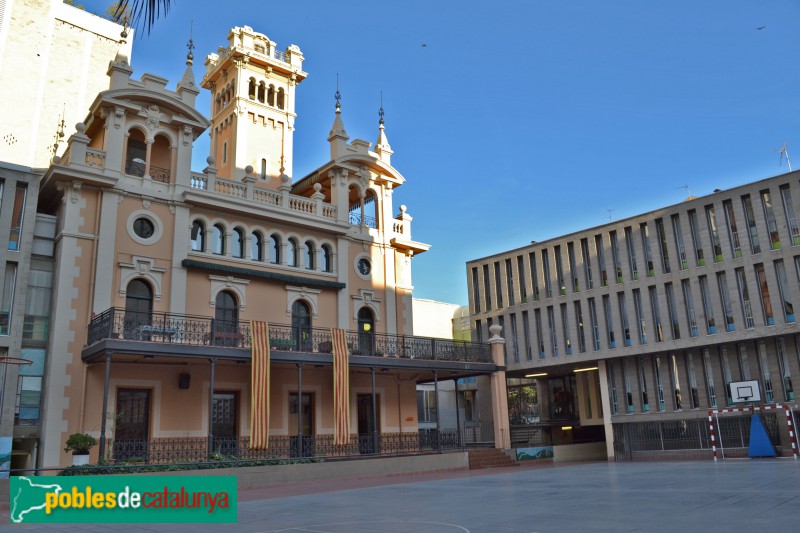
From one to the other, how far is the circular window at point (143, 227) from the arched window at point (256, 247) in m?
3.81

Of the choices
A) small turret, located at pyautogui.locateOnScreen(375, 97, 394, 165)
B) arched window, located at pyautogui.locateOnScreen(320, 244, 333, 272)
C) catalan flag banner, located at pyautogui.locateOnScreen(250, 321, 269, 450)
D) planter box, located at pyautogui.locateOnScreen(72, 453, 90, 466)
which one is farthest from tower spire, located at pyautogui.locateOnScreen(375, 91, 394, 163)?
planter box, located at pyautogui.locateOnScreen(72, 453, 90, 466)

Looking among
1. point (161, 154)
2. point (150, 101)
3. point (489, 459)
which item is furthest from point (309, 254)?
point (489, 459)

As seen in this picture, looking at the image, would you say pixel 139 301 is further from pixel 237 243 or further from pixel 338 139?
pixel 338 139

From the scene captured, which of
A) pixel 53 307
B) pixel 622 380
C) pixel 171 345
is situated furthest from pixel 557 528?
pixel 622 380

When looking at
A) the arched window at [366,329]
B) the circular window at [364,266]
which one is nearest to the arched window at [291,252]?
the circular window at [364,266]

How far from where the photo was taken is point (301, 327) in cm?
2345

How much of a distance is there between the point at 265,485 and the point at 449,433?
9.93 m

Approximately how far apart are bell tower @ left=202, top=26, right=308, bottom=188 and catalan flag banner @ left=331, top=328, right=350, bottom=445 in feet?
29.2

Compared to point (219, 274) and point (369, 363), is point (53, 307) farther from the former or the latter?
point (369, 363)

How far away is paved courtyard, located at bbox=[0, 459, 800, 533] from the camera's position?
30.1 ft

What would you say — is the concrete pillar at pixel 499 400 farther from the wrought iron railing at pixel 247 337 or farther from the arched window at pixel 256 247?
the arched window at pixel 256 247

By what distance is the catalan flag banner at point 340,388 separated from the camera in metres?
23.7

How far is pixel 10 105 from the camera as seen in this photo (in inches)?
1126

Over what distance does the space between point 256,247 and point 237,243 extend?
830 millimetres
